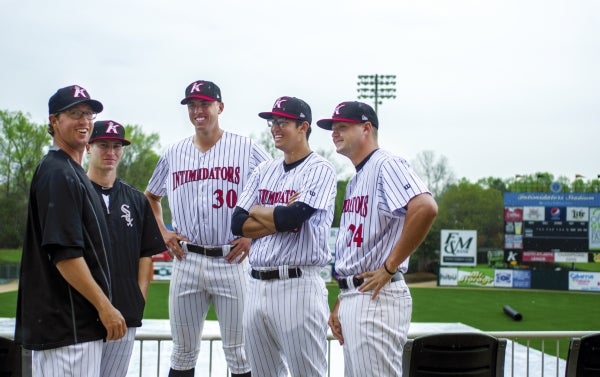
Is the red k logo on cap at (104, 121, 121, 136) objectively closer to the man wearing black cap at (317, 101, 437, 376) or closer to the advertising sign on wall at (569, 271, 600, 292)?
the man wearing black cap at (317, 101, 437, 376)

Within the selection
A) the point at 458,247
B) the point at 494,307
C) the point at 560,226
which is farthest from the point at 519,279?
the point at 494,307

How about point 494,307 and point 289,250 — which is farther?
point 494,307

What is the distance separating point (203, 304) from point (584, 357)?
2.21 meters

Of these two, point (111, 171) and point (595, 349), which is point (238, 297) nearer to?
point (111, 171)

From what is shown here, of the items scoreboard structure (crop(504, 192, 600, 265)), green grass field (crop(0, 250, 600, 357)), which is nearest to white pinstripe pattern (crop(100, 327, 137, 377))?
green grass field (crop(0, 250, 600, 357))

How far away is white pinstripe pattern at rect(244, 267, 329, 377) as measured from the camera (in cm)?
376

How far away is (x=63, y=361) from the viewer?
2.81 m

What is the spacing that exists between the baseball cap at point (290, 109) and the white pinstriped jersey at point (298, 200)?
0.80 ft

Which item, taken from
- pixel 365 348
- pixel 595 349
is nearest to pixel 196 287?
pixel 365 348

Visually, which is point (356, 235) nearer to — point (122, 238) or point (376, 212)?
point (376, 212)

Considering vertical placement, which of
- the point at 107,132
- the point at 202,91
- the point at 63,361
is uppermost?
the point at 202,91

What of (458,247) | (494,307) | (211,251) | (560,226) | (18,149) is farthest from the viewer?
(18,149)

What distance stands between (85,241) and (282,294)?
4.07 feet

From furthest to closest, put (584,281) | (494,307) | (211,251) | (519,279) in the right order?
(519,279), (584,281), (494,307), (211,251)
